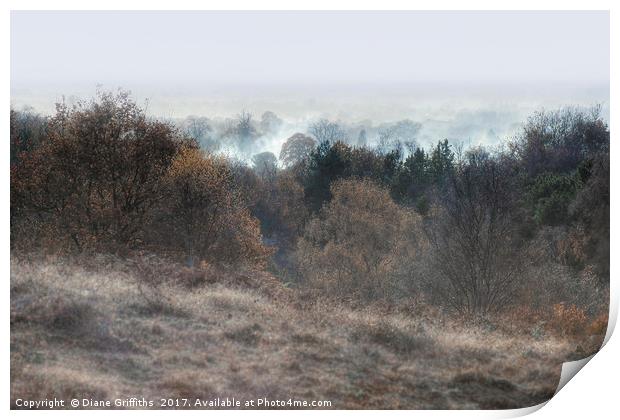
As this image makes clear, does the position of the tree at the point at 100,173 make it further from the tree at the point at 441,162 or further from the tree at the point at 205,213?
the tree at the point at 441,162

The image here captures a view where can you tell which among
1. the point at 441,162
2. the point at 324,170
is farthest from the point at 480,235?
the point at 324,170

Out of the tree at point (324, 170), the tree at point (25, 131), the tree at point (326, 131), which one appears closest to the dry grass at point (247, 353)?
the tree at point (25, 131)

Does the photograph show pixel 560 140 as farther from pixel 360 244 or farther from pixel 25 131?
pixel 25 131

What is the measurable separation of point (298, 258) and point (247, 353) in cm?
971

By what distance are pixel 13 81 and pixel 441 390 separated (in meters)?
8.60

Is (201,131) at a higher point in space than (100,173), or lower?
higher

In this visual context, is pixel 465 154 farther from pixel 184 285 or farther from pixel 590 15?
pixel 184 285

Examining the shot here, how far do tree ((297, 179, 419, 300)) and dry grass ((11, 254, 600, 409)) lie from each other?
22.2 ft

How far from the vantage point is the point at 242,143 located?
16.9m

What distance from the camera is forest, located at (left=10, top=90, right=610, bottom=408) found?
39.3ft

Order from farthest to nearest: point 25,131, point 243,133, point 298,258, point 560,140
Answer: point 298,258 < point 560,140 < point 243,133 < point 25,131

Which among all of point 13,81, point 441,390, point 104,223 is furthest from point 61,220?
point 441,390

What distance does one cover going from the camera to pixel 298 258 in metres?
21.8

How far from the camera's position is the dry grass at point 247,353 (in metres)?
11.7
